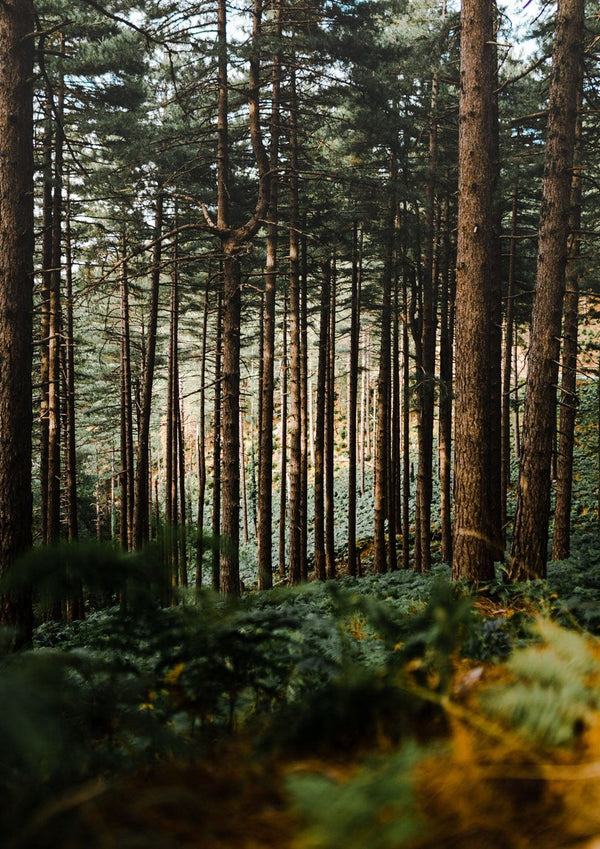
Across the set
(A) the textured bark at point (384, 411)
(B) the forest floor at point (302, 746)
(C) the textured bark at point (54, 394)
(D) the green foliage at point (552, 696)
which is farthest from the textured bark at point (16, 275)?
(A) the textured bark at point (384, 411)

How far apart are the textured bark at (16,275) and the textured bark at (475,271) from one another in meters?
4.91

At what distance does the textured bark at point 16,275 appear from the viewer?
585cm

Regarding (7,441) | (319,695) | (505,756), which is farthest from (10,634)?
(7,441)

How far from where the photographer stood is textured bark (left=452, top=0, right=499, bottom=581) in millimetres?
6566

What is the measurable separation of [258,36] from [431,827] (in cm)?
1196

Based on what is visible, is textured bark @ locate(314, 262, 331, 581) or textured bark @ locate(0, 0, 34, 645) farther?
textured bark @ locate(314, 262, 331, 581)

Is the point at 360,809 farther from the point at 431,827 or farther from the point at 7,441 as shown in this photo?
the point at 7,441

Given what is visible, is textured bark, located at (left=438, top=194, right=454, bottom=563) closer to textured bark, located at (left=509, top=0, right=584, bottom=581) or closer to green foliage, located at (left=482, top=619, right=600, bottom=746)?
textured bark, located at (left=509, top=0, right=584, bottom=581)

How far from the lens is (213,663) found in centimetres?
185

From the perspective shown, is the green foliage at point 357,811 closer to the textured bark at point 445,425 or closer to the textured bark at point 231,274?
the textured bark at point 231,274

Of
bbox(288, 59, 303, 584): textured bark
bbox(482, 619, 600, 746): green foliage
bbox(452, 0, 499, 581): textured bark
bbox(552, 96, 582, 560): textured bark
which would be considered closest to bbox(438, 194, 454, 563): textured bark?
bbox(552, 96, 582, 560): textured bark

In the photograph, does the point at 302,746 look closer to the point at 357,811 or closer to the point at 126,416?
the point at 357,811

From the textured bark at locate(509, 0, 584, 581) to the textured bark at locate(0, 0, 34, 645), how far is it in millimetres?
5733

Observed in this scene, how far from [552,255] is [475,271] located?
3.96 feet
